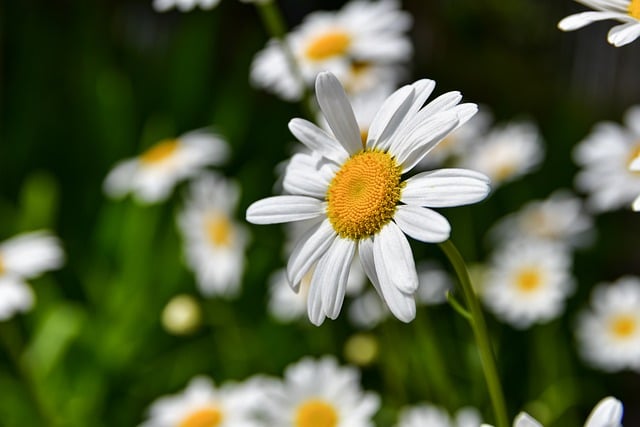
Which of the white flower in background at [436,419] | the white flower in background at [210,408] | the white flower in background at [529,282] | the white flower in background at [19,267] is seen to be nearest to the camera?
the white flower in background at [436,419]

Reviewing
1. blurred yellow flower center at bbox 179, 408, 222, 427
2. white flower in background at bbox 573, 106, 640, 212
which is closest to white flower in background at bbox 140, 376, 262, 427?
blurred yellow flower center at bbox 179, 408, 222, 427

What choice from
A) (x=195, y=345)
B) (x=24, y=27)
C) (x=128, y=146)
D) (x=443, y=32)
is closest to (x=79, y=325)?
(x=195, y=345)

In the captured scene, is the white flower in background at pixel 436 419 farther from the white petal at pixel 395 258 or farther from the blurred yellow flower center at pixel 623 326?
the blurred yellow flower center at pixel 623 326

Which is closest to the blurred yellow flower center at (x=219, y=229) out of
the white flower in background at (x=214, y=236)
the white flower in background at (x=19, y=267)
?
the white flower in background at (x=214, y=236)

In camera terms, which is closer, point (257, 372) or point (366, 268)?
point (366, 268)

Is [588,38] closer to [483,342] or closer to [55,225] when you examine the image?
[55,225]
